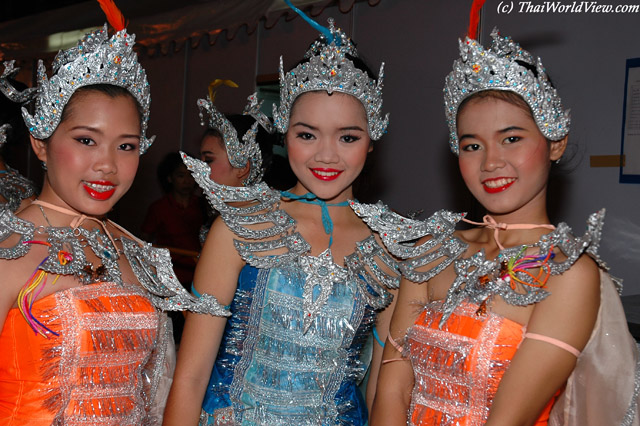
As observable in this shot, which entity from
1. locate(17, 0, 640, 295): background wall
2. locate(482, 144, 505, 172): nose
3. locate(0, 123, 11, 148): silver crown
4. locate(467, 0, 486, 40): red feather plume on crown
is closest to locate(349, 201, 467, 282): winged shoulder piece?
locate(482, 144, 505, 172): nose

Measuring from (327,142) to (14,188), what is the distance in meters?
1.98

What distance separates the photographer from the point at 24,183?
10.5 ft

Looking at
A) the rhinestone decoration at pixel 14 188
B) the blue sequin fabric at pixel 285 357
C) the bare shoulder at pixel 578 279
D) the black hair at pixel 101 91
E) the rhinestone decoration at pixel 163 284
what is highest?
the black hair at pixel 101 91

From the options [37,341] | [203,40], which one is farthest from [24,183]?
[203,40]

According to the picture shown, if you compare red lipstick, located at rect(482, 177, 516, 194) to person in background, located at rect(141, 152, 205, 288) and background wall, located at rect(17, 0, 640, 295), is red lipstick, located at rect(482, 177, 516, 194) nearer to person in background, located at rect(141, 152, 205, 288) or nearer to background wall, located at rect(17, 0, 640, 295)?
background wall, located at rect(17, 0, 640, 295)

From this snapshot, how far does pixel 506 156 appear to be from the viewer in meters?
1.59

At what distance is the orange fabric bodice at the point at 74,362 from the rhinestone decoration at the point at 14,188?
1.59 m

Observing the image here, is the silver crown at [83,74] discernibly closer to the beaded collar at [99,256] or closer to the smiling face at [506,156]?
the beaded collar at [99,256]

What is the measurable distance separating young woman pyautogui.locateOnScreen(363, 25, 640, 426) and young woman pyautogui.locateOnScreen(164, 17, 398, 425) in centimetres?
17

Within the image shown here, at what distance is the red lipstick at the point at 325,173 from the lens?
1.87 metres

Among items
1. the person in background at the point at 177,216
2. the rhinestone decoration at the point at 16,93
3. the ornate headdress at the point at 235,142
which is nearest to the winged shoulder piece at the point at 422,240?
the rhinestone decoration at the point at 16,93

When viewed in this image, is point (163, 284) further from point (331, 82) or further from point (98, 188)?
point (331, 82)

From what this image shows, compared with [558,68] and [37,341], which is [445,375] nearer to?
[37,341]

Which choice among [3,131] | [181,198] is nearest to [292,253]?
[3,131]
